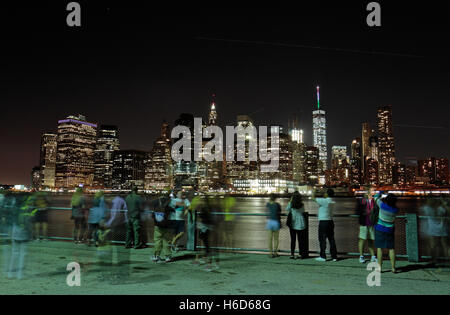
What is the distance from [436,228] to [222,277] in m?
6.44

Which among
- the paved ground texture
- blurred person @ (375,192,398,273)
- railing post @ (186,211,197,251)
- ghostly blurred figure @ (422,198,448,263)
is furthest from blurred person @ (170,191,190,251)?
ghostly blurred figure @ (422,198,448,263)

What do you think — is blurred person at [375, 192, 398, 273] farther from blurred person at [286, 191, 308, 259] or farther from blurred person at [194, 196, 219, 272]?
blurred person at [194, 196, 219, 272]

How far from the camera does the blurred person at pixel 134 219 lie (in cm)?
1161

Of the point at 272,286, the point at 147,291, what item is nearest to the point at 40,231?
the point at 147,291

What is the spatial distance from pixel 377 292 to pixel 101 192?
9161 millimetres

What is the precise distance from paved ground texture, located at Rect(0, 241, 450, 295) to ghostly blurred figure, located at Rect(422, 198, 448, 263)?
2.02 ft

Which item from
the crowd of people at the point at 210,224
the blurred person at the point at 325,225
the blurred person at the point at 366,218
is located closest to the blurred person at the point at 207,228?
the crowd of people at the point at 210,224

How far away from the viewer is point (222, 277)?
8.15m

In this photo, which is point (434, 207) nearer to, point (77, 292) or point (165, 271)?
point (165, 271)

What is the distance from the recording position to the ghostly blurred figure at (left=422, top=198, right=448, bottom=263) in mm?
9844

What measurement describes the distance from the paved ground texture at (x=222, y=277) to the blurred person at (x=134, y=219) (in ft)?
3.86

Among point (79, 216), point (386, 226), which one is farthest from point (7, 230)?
point (386, 226)

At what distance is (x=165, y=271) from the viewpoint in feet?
28.5

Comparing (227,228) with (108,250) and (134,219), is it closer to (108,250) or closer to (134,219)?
(134,219)
